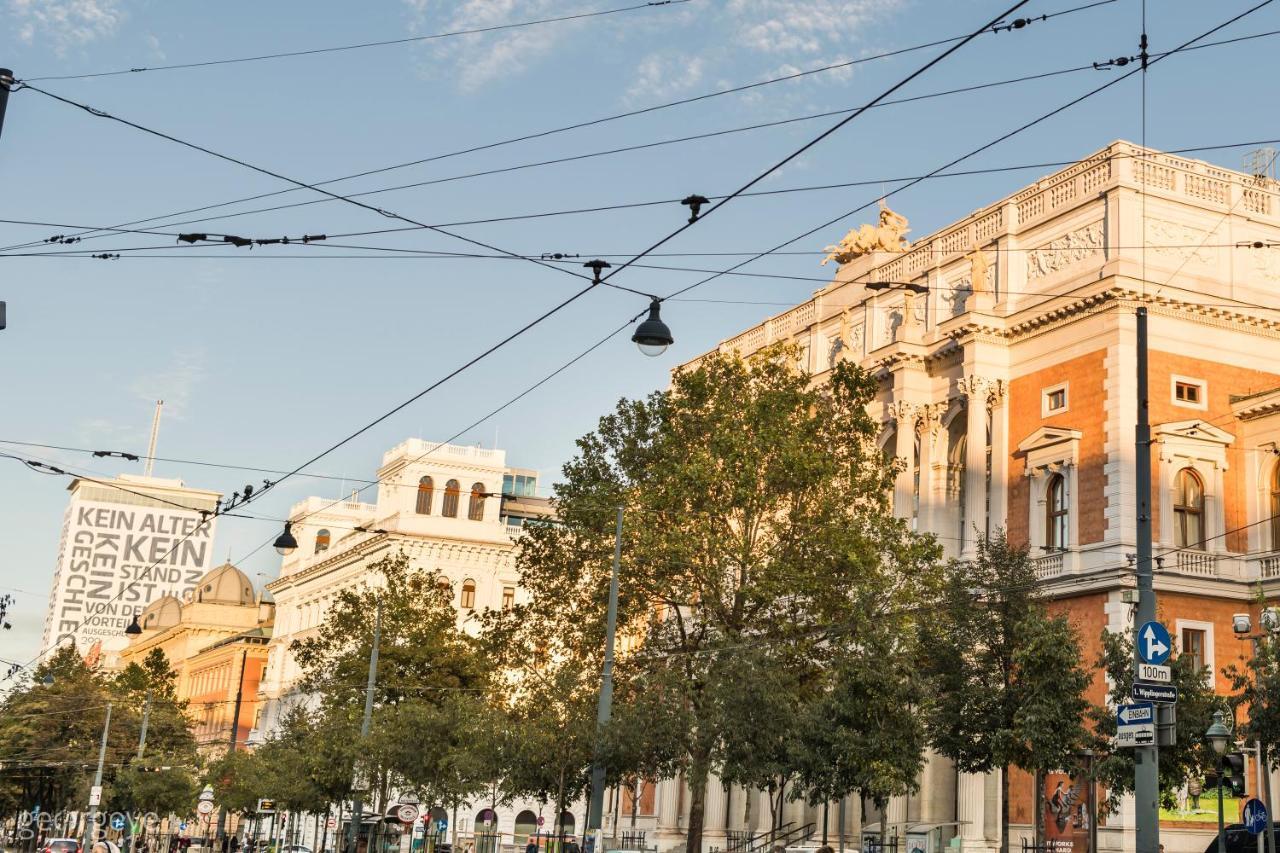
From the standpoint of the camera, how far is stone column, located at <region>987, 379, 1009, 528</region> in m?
44.6

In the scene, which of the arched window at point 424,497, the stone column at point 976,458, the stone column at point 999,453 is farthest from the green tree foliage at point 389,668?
the arched window at point 424,497

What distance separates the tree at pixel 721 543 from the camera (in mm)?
37594

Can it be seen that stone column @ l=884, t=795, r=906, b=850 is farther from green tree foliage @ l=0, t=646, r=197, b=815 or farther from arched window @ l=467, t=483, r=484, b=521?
green tree foliage @ l=0, t=646, r=197, b=815

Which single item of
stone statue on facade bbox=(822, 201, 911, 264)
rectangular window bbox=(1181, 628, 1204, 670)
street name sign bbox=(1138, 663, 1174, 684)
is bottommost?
street name sign bbox=(1138, 663, 1174, 684)

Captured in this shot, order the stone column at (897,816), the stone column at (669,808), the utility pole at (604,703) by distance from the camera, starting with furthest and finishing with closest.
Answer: the stone column at (669,808) < the stone column at (897,816) < the utility pole at (604,703)

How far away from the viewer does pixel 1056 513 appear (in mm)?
42781

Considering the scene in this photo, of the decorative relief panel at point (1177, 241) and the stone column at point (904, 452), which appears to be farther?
the stone column at point (904, 452)

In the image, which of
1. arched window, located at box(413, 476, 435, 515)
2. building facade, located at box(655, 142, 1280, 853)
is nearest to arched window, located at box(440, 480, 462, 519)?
arched window, located at box(413, 476, 435, 515)

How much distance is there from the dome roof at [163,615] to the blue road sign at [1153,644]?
466 ft

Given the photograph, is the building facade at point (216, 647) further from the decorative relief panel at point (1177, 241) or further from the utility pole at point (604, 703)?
the decorative relief panel at point (1177, 241)

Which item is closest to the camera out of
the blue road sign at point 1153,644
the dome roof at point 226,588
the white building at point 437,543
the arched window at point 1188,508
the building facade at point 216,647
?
the blue road sign at point 1153,644

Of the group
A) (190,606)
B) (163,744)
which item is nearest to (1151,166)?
(163,744)

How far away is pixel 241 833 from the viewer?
96.7 meters

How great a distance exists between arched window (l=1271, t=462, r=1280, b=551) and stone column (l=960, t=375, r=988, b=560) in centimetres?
786
